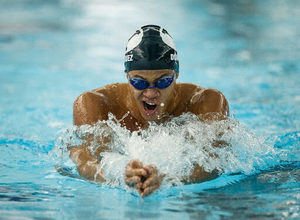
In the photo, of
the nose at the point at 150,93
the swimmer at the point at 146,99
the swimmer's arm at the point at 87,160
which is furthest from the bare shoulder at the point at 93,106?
the nose at the point at 150,93

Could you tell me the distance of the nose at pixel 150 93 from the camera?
9.62 feet

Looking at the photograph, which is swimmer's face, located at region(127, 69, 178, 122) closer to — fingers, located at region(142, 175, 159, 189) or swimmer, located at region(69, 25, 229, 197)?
swimmer, located at region(69, 25, 229, 197)

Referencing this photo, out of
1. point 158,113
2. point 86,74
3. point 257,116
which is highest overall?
point 86,74

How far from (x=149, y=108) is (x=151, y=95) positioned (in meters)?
0.15

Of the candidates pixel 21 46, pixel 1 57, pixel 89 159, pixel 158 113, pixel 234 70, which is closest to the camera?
pixel 89 159

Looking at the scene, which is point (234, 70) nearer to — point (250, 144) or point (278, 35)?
point (278, 35)

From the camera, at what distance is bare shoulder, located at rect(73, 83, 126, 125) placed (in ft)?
10.2

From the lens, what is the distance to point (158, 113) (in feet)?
10.1

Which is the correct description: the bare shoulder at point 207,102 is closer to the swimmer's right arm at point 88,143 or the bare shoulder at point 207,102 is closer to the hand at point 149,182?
the swimmer's right arm at point 88,143

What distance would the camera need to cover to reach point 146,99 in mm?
2965

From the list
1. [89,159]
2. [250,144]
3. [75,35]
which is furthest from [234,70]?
[89,159]

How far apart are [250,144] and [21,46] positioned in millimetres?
Result: 7139

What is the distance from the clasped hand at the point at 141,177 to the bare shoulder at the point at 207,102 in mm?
1013

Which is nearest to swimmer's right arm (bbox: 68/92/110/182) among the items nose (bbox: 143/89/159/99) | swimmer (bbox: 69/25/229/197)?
swimmer (bbox: 69/25/229/197)
